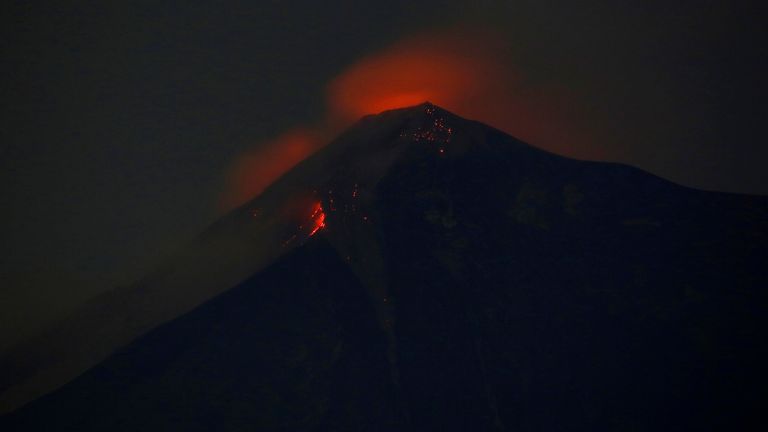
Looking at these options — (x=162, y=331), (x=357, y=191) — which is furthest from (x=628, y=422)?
(x=162, y=331)

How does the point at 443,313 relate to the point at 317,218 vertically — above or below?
below

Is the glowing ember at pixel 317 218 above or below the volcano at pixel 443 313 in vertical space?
above

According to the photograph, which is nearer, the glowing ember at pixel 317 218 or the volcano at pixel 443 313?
the volcano at pixel 443 313

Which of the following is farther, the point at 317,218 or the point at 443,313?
the point at 317,218

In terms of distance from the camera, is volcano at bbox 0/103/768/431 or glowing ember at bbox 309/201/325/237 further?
glowing ember at bbox 309/201/325/237

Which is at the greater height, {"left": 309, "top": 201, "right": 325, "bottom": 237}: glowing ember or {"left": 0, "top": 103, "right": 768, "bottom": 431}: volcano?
{"left": 309, "top": 201, "right": 325, "bottom": 237}: glowing ember
